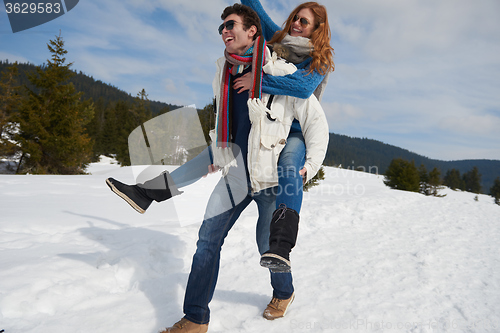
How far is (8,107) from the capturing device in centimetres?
1959

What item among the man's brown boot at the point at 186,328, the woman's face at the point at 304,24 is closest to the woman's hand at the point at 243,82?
the woman's face at the point at 304,24

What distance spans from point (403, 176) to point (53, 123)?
32.4m

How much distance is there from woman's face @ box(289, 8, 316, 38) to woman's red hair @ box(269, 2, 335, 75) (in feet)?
0.11

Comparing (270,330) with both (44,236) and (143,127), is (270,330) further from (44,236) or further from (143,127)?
(44,236)

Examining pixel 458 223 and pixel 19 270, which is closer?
pixel 19 270

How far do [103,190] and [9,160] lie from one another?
14983 mm

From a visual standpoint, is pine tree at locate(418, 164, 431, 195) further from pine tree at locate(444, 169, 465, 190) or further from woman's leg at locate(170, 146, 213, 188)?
woman's leg at locate(170, 146, 213, 188)

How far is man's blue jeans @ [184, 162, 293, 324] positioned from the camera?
1.99 metres

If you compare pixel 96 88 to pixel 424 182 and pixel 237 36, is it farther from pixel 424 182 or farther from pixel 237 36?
pixel 237 36

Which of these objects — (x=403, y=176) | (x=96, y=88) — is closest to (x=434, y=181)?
(x=403, y=176)

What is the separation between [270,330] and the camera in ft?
7.26

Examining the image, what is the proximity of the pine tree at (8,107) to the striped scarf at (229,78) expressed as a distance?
20.6m

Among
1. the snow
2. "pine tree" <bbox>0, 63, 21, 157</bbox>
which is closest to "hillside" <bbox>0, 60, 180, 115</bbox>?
"pine tree" <bbox>0, 63, 21, 157</bbox>

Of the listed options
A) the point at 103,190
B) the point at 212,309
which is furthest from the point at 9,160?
the point at 212,309
